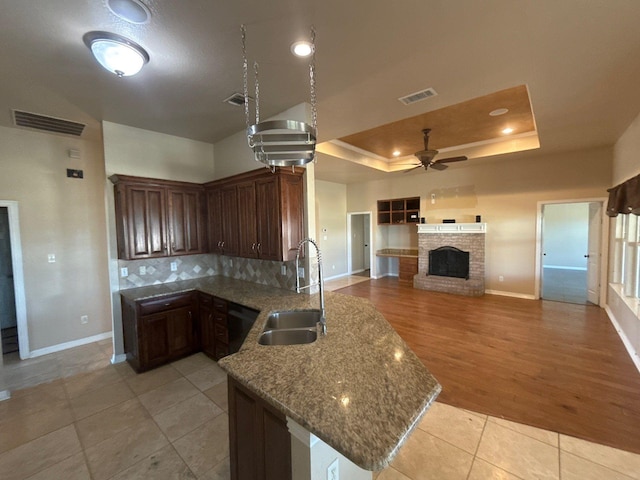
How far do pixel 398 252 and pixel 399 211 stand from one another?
1.19 meters

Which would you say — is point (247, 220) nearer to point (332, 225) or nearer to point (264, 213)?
point (264, 213)

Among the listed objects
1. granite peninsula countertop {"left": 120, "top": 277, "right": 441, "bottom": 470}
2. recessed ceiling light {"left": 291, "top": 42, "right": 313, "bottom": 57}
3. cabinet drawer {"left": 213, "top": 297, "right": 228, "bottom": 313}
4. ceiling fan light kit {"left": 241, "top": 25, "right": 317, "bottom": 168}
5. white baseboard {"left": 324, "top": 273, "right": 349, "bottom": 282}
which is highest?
recessed ceiling light {"left": 291, "top": 42, "right": 313, "bottom": 57}

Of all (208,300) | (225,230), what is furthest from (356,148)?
(208,300)

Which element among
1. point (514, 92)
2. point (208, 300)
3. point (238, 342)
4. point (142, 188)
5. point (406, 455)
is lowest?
point (406, 455)

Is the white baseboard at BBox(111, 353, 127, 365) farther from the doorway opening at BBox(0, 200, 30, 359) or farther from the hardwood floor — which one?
the hardwood floor

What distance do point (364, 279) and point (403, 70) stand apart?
6239 millimetres

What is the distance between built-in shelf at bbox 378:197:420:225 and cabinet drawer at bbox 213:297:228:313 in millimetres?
5736

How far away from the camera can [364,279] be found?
787 cm

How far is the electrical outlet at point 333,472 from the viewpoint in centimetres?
118

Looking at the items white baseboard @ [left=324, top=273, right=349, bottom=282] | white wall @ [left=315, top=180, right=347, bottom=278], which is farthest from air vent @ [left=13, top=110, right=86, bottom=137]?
white baseboard @ [left=324, top=273, right=349, bottom=282]

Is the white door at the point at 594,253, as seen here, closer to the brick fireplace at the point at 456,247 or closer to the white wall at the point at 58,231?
the brick fireplace at the point at 456,247

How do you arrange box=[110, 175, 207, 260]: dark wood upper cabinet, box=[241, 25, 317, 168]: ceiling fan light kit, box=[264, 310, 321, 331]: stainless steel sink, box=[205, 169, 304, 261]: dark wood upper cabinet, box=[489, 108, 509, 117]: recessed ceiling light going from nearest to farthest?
box=[241, 25, 317, 168]: ceiling fan light kit < box=[264, 310, 321, 331]: stainless steel sink < box=[205, 169, 304, 261]: dark wood upper cabinet < box=[110, 175, 207, 260]: dark wood upper cabinet < box=[489, 108, 509, 117]: recessed ceiling light

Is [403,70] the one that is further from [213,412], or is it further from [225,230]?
[213,412]

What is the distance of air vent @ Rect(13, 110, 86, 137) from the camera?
299cm
